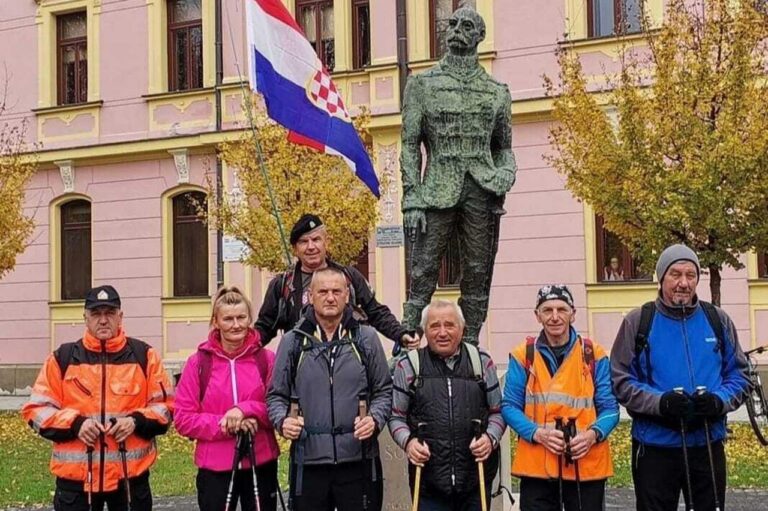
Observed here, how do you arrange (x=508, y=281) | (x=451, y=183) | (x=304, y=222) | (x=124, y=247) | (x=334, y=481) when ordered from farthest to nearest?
(x=124, y=247) → (x=508, y=281) → (x=451, y=183) → (x=304, y=222) → (x=334, y=481)

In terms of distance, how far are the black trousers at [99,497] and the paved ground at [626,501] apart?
3.00m

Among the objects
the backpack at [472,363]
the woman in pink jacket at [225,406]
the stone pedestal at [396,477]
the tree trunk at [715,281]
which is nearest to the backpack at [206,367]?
the woman in pink jacket at [225,406]

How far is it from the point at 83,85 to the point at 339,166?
8066 millimetres

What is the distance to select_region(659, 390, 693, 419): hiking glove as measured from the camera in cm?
481

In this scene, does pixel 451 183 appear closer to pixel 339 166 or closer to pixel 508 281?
pixel 339 166

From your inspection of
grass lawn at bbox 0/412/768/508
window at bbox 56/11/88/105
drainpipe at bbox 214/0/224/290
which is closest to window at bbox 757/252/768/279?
grass lawn at bbox 0/412/768/508

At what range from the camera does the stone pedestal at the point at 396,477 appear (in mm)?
6090

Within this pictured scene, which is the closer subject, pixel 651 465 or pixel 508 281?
pixel 651 465

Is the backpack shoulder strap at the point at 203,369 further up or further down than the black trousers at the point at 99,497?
further up

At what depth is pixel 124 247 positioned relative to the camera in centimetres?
2012

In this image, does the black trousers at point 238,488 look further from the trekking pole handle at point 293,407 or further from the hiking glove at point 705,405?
the hiking glove at point 705,405

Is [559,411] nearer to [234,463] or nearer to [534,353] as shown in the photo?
[534,353]

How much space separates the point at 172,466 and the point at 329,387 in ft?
20.9

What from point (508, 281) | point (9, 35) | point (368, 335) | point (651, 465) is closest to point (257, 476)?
point (368, 335)
